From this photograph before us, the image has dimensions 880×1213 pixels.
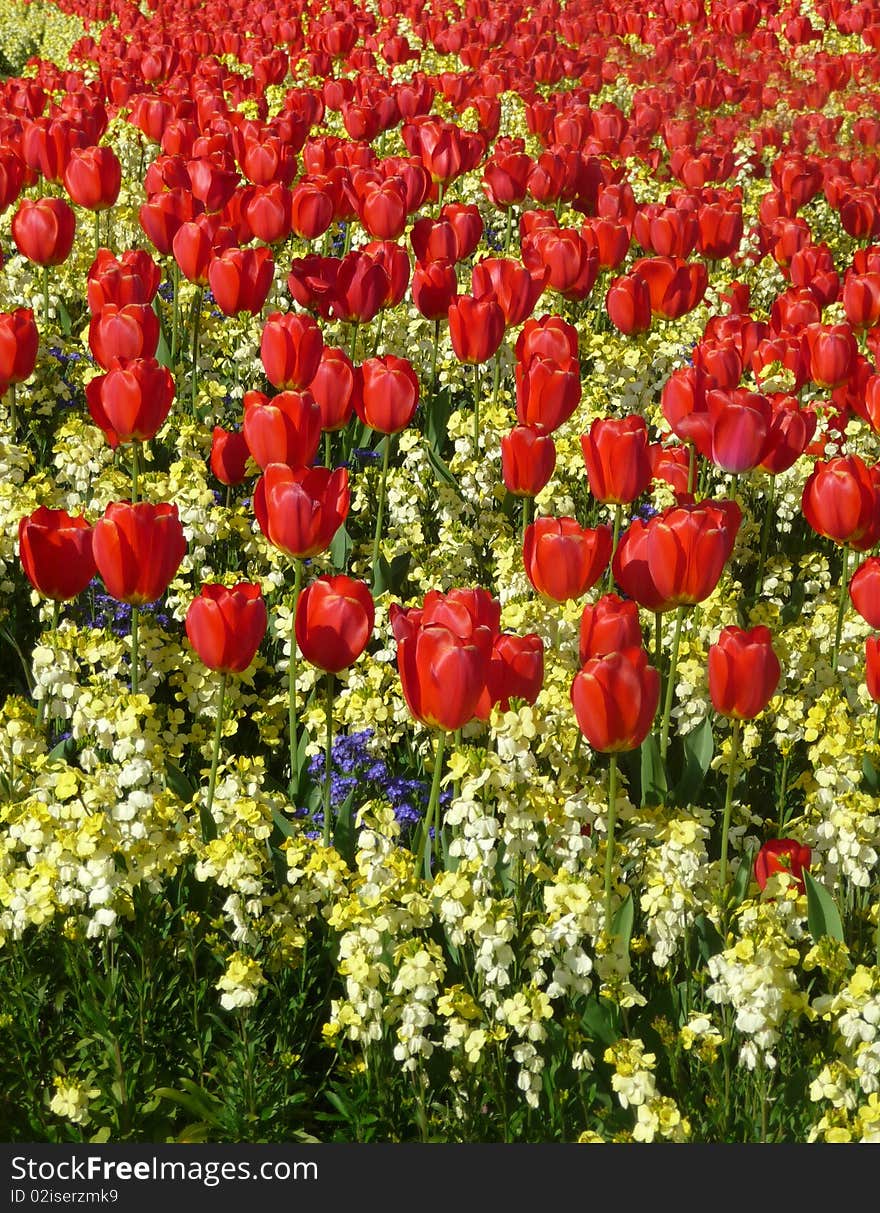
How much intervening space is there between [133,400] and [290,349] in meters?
0.52

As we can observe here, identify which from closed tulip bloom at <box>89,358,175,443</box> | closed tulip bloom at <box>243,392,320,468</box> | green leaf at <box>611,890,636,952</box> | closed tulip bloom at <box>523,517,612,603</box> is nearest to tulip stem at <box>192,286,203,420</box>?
closed tulip bloom at <box>89,358,175,443</box>

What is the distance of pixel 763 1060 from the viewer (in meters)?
2.78

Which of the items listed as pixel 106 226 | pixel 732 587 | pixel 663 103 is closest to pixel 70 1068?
pixel 732 587

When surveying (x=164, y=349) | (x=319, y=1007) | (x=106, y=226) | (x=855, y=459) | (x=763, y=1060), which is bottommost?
(x=763, y=1060)

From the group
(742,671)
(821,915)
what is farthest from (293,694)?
(821,915)

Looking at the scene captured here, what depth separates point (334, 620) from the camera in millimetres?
3176

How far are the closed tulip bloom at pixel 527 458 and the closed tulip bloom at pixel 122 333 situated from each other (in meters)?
1.28

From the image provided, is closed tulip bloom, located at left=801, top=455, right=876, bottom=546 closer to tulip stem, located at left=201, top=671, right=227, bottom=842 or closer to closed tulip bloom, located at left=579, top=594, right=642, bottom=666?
closed tulip bloom, located at left=579, top=594, right=642, bottom=666

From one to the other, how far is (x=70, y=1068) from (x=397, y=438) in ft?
10.6

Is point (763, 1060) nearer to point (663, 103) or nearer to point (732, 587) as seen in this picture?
point (732, 587)

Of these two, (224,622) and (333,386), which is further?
(333,386)

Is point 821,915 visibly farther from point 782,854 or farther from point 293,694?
point 293,694

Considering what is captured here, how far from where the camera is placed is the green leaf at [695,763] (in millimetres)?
3812

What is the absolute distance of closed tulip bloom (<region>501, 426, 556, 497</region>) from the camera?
3984mm
